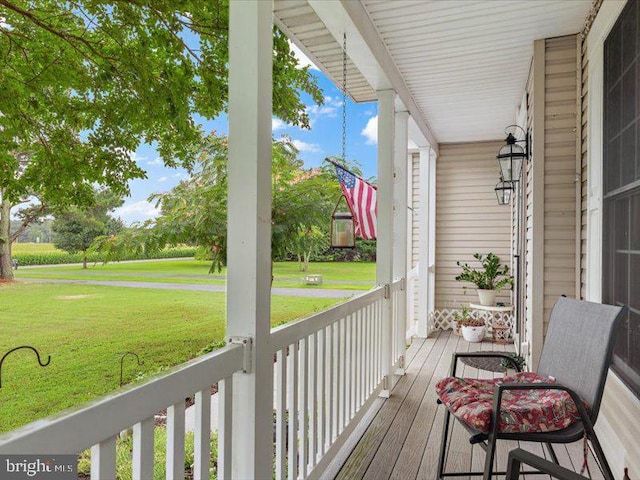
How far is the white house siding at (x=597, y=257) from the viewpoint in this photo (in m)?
1.98

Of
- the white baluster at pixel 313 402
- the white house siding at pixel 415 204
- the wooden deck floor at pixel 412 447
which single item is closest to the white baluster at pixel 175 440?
the white baluster at pixel 313 402

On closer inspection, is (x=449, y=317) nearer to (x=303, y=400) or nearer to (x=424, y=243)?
(x=424, y=243)

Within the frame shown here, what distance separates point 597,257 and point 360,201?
1548 millimetres

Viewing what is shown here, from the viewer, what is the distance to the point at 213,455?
2525 millimetres

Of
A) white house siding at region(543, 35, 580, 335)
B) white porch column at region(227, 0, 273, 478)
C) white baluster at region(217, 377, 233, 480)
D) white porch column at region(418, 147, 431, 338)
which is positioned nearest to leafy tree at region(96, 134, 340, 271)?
white porch column at region(227, 0, 273, 478)

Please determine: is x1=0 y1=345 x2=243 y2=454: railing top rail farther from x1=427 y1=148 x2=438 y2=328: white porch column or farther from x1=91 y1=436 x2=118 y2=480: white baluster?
x1=427 y1=148 x2=438 y2=328: white porch column

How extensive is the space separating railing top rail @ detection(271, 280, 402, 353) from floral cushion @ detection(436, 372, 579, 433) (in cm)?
68

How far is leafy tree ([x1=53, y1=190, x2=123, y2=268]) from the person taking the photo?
1134 millimetres

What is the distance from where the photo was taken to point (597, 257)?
264cm

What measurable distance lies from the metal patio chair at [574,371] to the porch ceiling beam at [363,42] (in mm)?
1992

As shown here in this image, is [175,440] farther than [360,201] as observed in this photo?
A: No

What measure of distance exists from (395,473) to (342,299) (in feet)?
3.34

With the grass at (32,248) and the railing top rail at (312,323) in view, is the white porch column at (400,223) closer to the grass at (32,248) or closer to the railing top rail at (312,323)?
the railing top rail at (312,323)

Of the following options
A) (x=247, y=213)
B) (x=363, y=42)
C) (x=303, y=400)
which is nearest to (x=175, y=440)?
(x=247, y=213)
